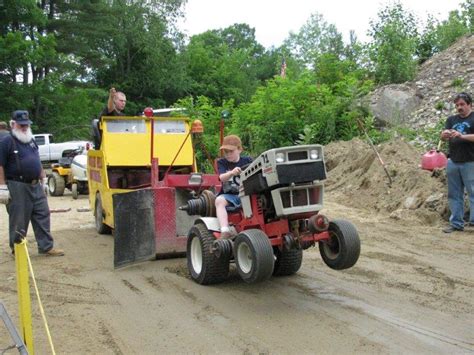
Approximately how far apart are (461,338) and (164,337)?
2245 mm

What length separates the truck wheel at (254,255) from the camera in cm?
487

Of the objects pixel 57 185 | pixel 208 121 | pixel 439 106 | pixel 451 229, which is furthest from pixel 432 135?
pixel 57 185

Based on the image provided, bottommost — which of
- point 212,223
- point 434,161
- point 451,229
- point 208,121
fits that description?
point 451,229

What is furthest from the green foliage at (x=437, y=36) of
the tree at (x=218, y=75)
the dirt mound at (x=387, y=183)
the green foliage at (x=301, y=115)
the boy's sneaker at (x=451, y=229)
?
the tree at (x=218, y=75)

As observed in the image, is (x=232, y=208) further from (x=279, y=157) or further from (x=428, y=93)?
(x=428, y=93)

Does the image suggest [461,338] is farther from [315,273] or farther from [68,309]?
[68,309]

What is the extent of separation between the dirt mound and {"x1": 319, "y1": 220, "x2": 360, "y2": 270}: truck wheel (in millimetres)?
4177

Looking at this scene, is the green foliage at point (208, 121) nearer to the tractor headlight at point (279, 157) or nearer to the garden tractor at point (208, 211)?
the garden tractor at point (208, 211)

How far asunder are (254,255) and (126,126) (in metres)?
4.64

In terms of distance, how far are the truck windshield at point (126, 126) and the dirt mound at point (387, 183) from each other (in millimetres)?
4287

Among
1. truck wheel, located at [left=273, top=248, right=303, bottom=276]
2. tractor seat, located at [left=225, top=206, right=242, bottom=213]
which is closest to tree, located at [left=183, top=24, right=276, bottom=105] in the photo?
truck wheel, located at [left=273, top=248, right=303, bottom=276]

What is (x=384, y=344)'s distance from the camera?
13.8 ft

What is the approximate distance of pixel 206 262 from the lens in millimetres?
5777

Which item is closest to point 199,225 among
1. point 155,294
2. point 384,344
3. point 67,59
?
point 155,294
